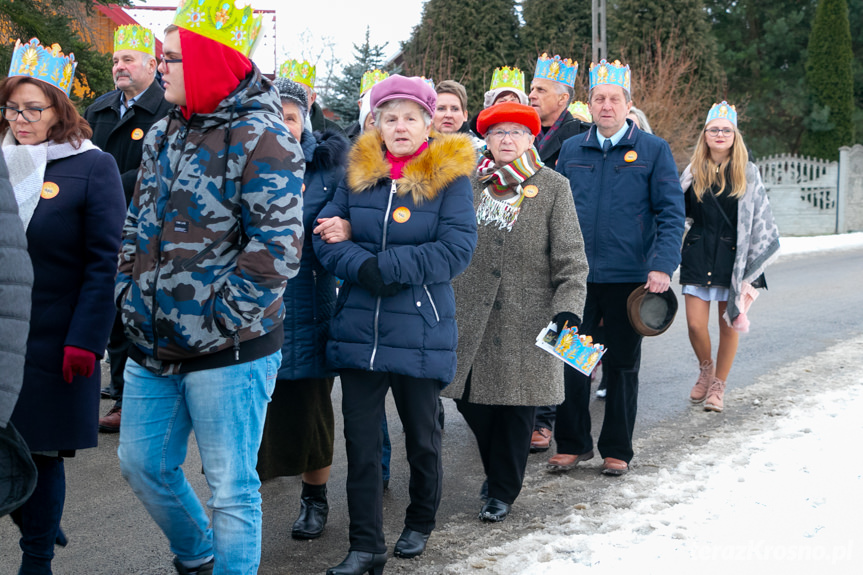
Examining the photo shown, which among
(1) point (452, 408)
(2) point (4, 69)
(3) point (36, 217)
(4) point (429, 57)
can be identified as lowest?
(1) point (452, 408)

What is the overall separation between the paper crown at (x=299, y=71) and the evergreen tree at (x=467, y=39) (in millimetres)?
19973

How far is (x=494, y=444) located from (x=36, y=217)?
7.71 ft

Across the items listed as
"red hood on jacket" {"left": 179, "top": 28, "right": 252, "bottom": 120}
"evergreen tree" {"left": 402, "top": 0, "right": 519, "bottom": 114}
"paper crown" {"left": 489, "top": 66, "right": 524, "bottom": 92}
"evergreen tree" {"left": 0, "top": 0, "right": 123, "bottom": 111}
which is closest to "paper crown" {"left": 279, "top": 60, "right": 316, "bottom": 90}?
"paper crown" {"left": 489, "top": 66, "right": 524, "bottom": 92}

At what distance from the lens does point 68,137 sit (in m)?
3.57

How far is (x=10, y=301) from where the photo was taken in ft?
7.41

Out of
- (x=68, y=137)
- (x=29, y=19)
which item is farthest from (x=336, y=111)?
(x=68, y=137)

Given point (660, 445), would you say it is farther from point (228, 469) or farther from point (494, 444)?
point (228, 469)

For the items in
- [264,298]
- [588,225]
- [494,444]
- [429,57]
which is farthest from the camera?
[429,57]

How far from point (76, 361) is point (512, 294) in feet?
6.80

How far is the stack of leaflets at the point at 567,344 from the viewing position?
13.7ft

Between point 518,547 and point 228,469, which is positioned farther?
point 518,547

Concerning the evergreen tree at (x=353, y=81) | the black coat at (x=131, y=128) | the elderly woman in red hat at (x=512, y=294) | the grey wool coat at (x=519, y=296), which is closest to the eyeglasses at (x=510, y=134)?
the elderly woman in red hat at (x=512, y=294)

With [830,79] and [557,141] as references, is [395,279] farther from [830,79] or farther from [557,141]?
[830,79]

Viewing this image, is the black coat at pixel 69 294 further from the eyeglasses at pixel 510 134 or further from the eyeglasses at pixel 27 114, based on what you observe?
the eyeglasses at pixel 510 134
